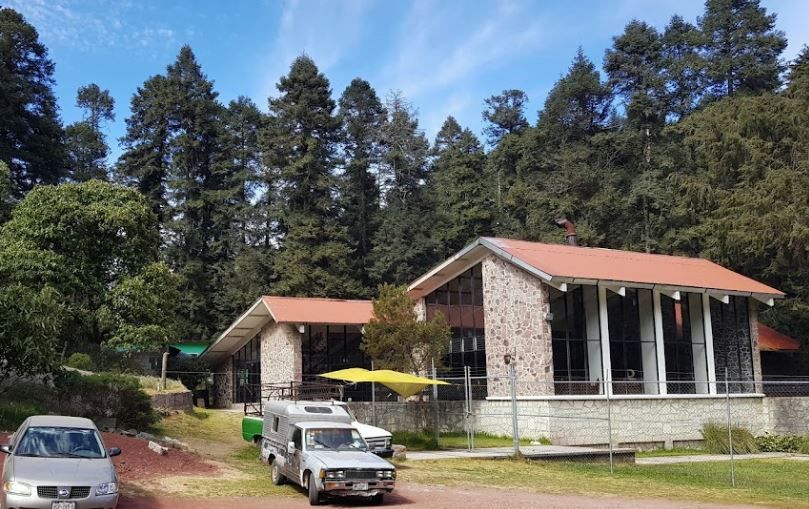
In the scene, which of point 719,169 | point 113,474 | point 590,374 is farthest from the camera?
point 719,169

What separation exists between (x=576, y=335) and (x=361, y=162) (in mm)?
32266

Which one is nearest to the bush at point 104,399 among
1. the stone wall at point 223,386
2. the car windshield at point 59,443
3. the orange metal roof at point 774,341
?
the car windshield at point 59,443

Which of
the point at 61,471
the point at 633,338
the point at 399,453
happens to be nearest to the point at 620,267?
the point at 633,338

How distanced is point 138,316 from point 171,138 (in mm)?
34262

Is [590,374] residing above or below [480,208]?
below

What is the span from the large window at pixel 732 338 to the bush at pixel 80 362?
85.8ft

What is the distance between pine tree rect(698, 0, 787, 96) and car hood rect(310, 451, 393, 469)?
149 ft

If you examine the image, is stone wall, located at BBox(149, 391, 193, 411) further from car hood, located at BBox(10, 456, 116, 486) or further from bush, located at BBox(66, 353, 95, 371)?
car hood, located at BBox(10, 456, 116, 486)

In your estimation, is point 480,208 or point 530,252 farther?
point 480,208

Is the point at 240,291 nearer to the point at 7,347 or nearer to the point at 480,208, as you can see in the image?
the point at 480,208

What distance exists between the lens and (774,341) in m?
36.7

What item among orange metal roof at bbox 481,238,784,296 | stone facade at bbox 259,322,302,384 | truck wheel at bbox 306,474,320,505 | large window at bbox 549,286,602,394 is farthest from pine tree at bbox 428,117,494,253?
truck wheel at bbox 306,474,320,505

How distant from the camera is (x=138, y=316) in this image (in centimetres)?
2655

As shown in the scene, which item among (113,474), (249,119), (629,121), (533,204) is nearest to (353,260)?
(533,204)
